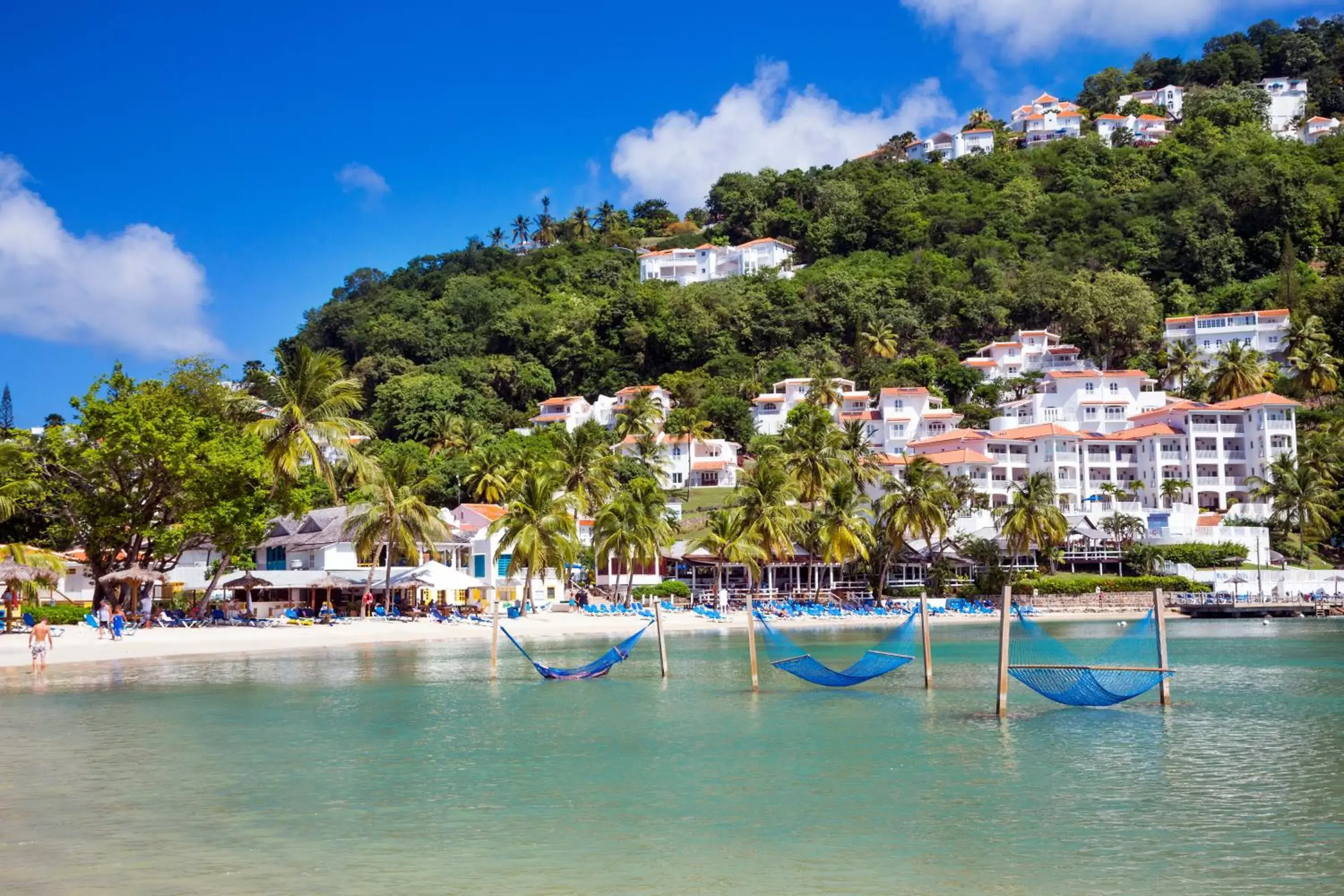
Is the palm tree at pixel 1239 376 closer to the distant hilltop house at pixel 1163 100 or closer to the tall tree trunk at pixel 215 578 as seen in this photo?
the tall tree trunk at pixel 215 578

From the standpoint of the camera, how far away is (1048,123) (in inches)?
6275

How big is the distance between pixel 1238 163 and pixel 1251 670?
102 m

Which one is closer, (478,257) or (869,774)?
(869,774)

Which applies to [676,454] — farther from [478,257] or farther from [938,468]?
[478,257]

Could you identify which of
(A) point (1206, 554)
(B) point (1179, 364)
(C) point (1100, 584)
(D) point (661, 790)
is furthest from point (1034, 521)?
(D) point (661, 790)

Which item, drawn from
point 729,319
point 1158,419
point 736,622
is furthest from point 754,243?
point 736,622

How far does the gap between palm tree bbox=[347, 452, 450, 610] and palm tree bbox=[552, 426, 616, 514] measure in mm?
13142

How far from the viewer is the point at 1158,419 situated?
83500mm

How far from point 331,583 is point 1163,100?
15421 cm

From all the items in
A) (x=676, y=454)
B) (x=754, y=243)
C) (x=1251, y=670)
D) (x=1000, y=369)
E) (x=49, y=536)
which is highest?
(x=754, y=243)

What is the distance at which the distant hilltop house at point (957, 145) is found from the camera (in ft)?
522

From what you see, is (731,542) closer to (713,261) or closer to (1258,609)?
(1258,609)

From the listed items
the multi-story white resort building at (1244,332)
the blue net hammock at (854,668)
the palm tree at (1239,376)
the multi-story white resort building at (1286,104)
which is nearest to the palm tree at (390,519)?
the blue net hammock at (854,668)

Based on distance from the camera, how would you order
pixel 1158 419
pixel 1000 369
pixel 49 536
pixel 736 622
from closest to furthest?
pixel 49 536 → pixel 736 622 → pixel 1158 419 → pixel 1000 369
